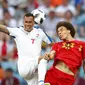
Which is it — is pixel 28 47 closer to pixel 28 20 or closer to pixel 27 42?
pixel 27 42

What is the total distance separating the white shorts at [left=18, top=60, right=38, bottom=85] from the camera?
10.8 meters

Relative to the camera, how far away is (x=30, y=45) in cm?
1098

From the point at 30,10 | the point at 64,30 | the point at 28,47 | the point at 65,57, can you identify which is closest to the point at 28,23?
the point at 28,47

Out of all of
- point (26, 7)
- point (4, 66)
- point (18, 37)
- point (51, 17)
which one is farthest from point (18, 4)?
point (18, 37)

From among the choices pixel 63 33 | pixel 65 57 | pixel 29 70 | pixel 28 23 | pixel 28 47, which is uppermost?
pixel 28 23

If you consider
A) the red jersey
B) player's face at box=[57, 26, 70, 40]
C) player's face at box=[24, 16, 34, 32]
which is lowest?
the red jersey

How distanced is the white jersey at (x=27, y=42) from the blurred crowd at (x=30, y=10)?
4322 mm

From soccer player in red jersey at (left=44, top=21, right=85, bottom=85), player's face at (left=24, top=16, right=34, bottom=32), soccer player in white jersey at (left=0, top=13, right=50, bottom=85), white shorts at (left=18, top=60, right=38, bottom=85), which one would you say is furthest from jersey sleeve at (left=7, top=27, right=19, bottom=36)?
soccer player in red jersey at (left=44, top=21, right=85, bottom=85)

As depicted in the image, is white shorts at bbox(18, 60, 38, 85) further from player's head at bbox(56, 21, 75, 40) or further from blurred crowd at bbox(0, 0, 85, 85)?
blurred crowd at bbox(0, 0, 85, 85)

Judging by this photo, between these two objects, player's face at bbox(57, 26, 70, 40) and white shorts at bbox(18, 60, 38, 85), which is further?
white shorts at bbox(18, 60, 38, 85)

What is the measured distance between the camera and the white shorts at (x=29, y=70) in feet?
35.4

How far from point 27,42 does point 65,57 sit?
105 cm

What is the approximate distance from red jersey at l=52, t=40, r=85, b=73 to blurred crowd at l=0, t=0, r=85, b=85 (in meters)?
4.98

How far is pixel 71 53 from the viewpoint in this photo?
33.8 ft
